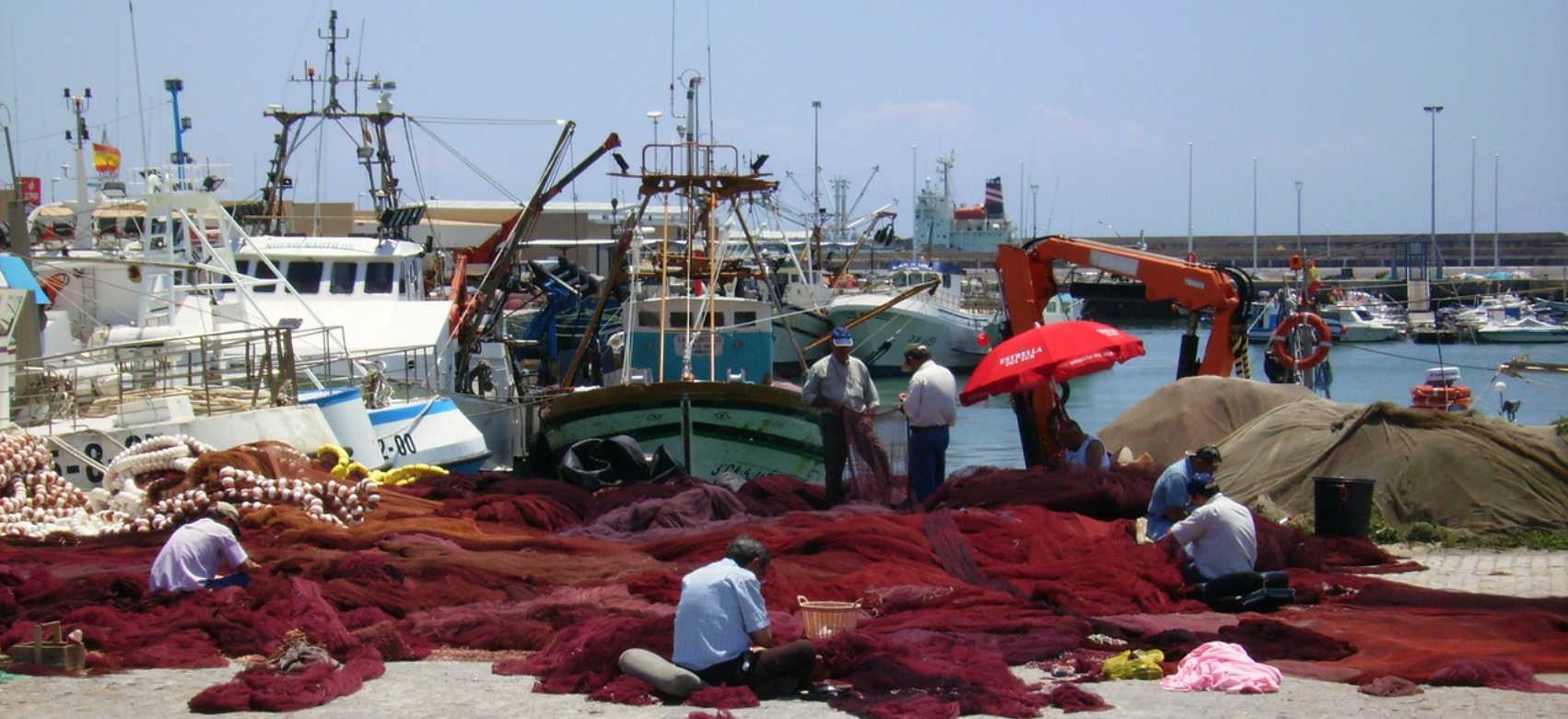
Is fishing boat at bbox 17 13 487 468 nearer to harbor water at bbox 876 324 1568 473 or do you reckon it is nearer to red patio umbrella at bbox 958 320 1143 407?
red patio umbrella at bbox 958 320 1143 407

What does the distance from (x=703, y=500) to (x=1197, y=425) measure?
487 centimetres

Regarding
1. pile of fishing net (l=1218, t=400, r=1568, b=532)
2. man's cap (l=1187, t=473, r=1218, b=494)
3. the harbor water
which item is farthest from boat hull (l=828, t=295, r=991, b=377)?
man's cap (l=1187, t=473, r=1218, b=494)

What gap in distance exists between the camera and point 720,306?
19.6 m

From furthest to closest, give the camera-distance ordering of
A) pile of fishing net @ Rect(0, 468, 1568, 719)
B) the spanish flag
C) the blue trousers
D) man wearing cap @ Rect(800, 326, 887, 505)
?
the spanish flag, man wearing cap @ Rect(800, 326, 887, 505), the blue trousers, pile of fishing net @ Rect(0, 468, 1568, 719)

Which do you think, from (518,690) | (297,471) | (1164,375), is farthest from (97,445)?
(1164,375)

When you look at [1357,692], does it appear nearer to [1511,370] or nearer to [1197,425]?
[1197,425]

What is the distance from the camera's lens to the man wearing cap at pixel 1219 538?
8141mm

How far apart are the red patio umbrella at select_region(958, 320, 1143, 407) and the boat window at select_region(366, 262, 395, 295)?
9.51 metres

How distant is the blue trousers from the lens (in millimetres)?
11125

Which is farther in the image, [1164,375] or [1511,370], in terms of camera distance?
[1164,375]

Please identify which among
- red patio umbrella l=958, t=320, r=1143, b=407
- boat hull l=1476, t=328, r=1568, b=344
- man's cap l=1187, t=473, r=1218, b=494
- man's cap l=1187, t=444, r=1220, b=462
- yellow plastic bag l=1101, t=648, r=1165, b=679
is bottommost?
boat hull l=1476, t=328, r=1568, b=344

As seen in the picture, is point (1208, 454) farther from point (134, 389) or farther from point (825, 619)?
point (134, 389)

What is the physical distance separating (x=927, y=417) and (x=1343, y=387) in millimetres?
31925

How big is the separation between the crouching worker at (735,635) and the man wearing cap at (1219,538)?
114 inches
